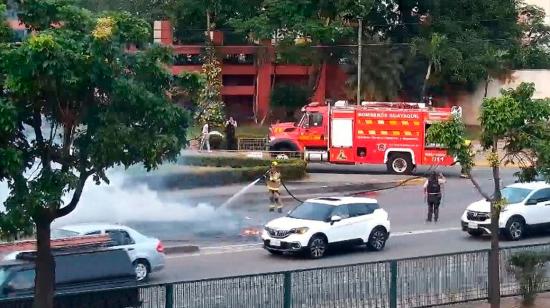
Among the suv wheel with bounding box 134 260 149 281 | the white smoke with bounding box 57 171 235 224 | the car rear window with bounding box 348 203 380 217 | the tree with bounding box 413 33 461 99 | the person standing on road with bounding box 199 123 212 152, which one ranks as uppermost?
the tree with bounding box 413 33 461 99

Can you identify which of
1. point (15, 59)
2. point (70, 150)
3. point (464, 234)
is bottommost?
point (464, 234)

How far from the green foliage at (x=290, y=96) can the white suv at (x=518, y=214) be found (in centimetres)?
3061

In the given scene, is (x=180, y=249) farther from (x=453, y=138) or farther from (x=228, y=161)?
(x=228, y=161)

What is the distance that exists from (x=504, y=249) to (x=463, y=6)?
42.0 meters

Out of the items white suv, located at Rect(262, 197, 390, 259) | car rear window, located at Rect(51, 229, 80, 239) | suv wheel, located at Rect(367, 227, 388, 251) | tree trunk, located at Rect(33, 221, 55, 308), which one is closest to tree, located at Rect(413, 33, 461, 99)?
suv wheel, located at Rect(367, 227, 388, 251)

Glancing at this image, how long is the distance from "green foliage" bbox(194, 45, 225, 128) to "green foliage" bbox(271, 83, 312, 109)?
132 inches

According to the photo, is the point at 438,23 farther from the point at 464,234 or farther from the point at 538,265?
the point at 538,265

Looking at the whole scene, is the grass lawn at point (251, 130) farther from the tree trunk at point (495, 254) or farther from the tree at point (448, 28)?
the tree trunk at point (495, 254)

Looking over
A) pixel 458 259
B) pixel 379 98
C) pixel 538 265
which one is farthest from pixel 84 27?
pixel 379 98

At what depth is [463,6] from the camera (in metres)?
59.8

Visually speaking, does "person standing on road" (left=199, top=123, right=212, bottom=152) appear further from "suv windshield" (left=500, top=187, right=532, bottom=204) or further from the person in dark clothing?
"suv windshield" (left=500, top=187, right=532, bottom=204)

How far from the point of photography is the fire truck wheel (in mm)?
39625

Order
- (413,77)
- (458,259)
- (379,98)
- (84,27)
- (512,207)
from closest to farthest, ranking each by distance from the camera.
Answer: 1. (84,27)
2. (458,259)
3. (512,207)
4. (379,98)
5. (413,77)

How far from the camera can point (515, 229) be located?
27125 millimetres
